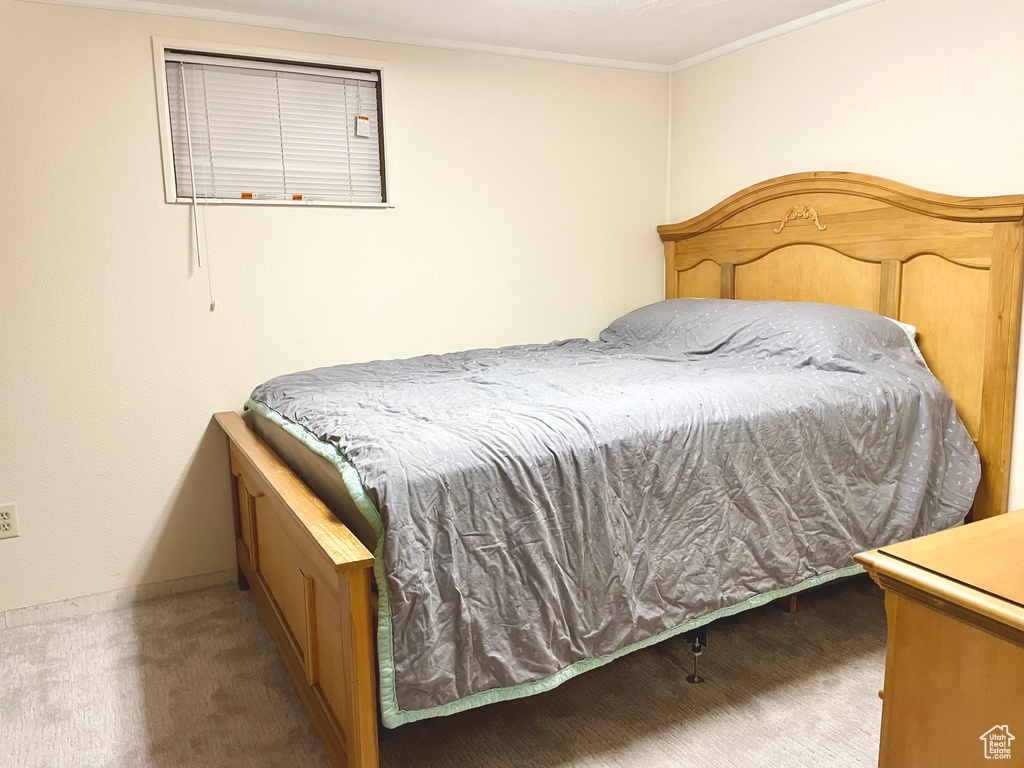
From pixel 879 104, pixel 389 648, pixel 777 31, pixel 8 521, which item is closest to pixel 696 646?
pixel 389 648

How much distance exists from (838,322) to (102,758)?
243cm

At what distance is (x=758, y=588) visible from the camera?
1.97 metres

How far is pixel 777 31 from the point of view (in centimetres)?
297

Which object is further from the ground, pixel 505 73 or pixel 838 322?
pixel 505 73

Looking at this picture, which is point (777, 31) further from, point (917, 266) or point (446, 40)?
point (446, 40)

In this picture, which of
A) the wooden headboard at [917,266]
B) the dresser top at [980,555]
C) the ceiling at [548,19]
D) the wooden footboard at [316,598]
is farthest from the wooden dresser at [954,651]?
the ceiling at [548,19]

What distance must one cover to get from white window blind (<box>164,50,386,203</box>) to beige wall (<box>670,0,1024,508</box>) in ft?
4.94

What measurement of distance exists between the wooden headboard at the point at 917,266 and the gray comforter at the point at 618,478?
131mm

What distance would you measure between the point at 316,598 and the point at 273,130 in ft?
6.03

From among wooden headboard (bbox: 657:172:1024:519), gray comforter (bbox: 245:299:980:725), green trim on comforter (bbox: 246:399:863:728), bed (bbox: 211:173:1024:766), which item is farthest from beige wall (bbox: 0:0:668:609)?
green trim on comforter (bbox: 246:399:863:728)

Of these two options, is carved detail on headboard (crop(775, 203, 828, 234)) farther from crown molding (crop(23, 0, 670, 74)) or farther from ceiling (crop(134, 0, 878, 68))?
crown molding (crop(23, 0, 670, 74))

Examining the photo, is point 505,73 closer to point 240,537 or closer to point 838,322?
point 838,322

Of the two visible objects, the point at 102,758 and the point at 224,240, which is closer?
the point at 102,758

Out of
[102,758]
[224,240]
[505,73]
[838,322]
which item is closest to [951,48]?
[838,322]
